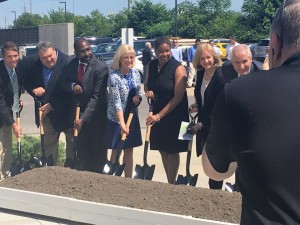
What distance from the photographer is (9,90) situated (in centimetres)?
731

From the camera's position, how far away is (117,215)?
16.8 feet

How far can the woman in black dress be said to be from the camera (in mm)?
6555

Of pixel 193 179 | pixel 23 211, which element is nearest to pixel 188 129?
pixel 193 179

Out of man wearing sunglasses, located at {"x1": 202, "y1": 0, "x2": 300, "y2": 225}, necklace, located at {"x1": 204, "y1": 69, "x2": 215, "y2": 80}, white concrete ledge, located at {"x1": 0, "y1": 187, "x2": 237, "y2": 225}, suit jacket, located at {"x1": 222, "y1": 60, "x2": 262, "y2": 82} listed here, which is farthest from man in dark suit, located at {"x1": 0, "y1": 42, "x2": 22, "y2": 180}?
man wearing sunglasses, located at {"x1": 202, "y1": 0, "x2": 300, "y2": 225}

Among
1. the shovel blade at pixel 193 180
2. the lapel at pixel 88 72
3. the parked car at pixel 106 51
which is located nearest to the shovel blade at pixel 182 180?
the shovel blade at pixel 193 180

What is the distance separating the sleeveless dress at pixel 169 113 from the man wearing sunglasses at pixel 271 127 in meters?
4.53

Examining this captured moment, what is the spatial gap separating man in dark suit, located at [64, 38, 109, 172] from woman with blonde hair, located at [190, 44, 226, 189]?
1.19 meters

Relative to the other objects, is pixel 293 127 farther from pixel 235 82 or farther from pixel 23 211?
pixel 23 211

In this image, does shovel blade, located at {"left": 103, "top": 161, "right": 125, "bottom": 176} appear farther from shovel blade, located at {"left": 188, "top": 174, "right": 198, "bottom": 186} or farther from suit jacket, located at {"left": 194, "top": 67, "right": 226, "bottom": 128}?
suit jacket, located at {"left": 194, "top": 67, "right": 226, "bottom": 128}

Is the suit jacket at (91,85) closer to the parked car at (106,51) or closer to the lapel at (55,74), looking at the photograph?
the lapel at (55,74)

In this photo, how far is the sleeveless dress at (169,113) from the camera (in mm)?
6570

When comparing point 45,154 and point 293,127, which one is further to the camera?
point 45,154

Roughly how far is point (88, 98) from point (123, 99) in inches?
17.5

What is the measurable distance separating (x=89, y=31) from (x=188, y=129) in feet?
219
